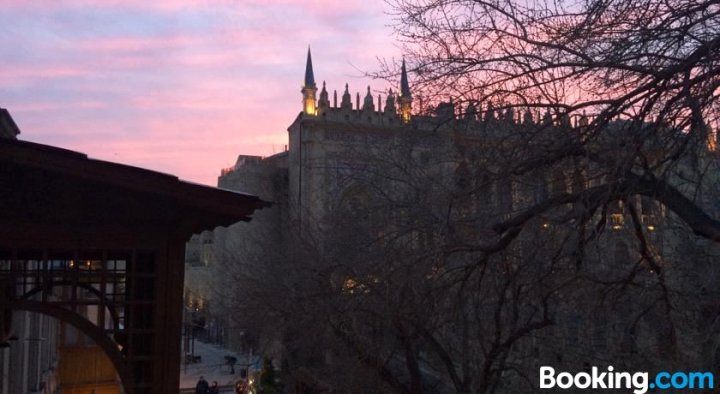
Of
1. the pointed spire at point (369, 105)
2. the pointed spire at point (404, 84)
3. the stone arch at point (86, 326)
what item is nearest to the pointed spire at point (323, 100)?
the pointed spire at point (369, 105)

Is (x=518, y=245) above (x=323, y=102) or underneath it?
underneath

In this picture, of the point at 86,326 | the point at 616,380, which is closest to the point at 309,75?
the point at 616,380

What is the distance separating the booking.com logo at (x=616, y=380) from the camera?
863 cm

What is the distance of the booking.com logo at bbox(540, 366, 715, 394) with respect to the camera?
8633mm

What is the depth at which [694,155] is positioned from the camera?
5.55 metres

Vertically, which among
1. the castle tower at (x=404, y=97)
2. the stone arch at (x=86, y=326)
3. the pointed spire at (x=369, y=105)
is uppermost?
the pointed spire at (x=369, y=105)

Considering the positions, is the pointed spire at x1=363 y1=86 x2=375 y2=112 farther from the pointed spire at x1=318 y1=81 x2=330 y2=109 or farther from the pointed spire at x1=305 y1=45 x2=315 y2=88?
the pointed spire at x1=305 y1=45 x2=315 y2=88

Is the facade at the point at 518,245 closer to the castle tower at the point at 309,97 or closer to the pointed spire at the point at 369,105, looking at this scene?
the pointed spire at the point at 369,105

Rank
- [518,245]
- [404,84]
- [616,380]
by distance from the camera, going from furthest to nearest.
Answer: [518,245] < [616,380] < [404,84]

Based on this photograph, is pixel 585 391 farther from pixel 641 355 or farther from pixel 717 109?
pixel 717 109

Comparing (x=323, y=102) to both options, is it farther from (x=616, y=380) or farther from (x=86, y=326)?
(x=86, y=326)

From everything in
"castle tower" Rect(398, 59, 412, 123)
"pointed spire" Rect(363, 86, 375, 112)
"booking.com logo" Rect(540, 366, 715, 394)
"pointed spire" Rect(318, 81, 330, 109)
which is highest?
"pointed spire" Rect(318, 81, 330, 109)

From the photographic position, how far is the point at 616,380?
9.65 metres

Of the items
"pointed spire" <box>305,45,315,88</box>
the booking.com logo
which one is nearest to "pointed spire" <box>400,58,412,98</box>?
the booking.com logo
